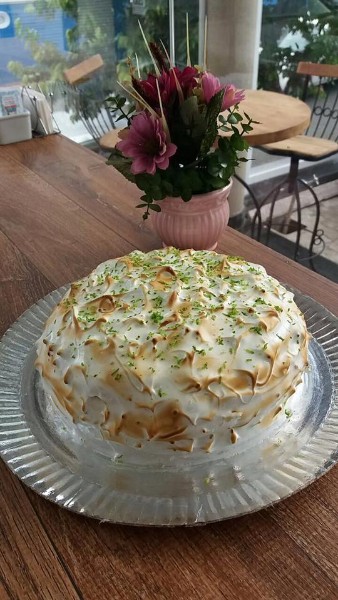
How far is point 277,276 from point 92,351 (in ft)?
1.47

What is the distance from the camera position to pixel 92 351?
0.55 m

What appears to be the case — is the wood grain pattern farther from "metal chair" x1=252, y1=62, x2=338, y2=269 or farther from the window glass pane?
the window glass pane

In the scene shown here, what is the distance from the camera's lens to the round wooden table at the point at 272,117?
206cm

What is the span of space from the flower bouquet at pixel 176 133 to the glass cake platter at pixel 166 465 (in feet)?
1.18

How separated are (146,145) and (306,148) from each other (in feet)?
6.21

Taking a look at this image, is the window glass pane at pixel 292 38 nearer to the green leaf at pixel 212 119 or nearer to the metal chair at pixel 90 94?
the metal chair at pixel 90 94

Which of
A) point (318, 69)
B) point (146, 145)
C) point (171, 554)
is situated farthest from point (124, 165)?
point (318, 69)

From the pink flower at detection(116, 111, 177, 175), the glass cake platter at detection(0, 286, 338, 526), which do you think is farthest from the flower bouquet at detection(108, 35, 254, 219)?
the glass cake platter at detection(0, 286, 338, 526)

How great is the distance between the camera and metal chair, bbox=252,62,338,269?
251 cm

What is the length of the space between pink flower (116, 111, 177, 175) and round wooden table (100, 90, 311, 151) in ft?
3.92

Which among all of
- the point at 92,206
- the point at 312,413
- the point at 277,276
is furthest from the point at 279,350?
the point at 92,206

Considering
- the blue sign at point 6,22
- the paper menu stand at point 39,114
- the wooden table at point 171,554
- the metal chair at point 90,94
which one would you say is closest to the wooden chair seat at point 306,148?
the metal chair at point 90,94

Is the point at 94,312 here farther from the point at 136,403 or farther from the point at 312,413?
the point at 312,413

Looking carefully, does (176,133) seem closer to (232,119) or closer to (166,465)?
(232,119)
